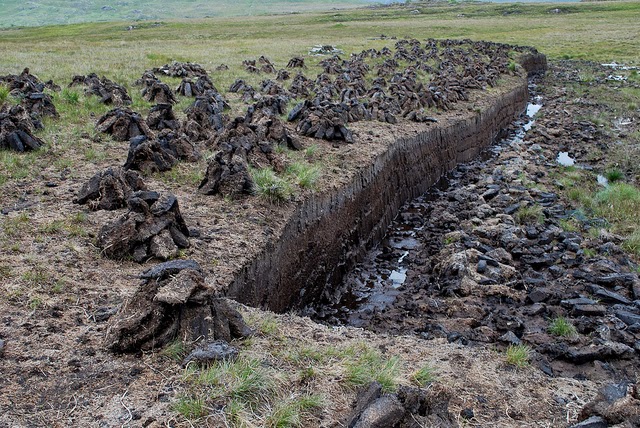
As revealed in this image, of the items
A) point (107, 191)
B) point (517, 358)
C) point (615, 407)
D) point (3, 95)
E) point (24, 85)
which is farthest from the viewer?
point (24, 85)

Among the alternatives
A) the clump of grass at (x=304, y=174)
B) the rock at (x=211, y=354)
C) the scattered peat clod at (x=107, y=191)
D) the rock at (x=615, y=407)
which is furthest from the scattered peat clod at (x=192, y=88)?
the rock at (x=615, y=407)

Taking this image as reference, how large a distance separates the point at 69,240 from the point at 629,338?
27.7 feet

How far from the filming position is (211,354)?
5.50m

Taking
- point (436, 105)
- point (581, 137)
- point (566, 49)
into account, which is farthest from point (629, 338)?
point (566, 49)

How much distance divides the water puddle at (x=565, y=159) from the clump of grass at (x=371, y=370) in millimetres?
16278

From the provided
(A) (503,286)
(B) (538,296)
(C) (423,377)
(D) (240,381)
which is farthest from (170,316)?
(B) (538,296)

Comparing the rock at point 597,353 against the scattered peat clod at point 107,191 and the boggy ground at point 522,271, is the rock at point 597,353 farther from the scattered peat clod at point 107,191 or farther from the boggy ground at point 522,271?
the scattered peat clod at point 107,191

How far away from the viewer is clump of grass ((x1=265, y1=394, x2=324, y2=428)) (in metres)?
4.86

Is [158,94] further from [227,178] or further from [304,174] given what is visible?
[227,178]

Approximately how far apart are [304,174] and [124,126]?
4.97m

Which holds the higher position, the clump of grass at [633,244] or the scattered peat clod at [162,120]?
the scattered peat clod at [162,120]

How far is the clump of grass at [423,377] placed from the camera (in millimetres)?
5773

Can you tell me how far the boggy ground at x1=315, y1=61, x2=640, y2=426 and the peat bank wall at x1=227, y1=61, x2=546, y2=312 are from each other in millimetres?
462

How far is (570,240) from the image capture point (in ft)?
41.1
